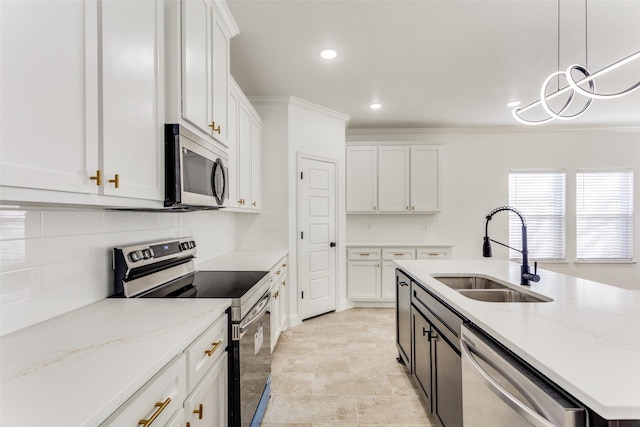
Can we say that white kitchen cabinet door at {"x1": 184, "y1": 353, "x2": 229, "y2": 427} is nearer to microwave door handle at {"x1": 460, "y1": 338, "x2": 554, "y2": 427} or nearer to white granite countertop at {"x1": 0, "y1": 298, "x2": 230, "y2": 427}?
white granite countertop at {"x1": 0, "y1": 298, "x2": 230, "y2": 427}

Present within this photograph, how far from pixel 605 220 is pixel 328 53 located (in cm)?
526

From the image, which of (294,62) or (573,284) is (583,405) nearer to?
(573,284)

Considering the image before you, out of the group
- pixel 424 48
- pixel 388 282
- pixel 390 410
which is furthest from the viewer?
pixel 388 282

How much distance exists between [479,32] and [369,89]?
1.32m

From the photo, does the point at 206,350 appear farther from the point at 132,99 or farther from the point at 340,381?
the point at 340,381

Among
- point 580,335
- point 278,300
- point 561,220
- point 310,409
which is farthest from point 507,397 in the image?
point 561,220

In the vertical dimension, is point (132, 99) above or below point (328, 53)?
below

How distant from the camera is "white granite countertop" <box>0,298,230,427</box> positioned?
0.67 m

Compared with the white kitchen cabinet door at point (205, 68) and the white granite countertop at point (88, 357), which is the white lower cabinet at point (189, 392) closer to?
the white granite countertop at point (88, 357)

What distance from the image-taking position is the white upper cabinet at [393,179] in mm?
4895

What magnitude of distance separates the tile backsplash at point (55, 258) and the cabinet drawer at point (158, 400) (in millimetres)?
568

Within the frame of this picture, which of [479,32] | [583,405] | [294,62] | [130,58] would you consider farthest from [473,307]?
[294,62]

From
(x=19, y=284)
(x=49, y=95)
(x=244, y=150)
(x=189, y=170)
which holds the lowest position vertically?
(x=19, y=284)

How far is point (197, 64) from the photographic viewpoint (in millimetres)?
1720
